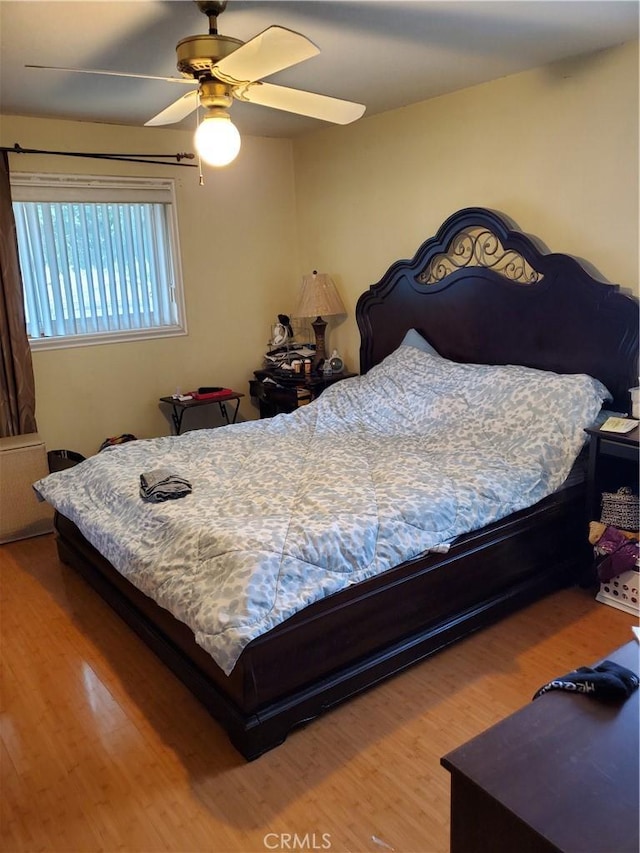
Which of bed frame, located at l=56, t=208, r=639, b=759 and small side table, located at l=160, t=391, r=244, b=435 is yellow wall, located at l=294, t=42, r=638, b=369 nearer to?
bed frame, located at l=56, t=208, r=639, b=759

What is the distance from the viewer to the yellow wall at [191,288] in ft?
13.3

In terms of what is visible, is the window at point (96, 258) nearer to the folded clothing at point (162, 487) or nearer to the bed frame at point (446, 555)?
the bed frame at point (446, 555)

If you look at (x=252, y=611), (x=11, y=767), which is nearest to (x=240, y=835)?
(x=252, y=611)

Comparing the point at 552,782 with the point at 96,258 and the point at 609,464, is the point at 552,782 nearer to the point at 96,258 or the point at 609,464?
the point at 609,464

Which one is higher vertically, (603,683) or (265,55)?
(265,55)

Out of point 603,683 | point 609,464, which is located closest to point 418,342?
point 609,464

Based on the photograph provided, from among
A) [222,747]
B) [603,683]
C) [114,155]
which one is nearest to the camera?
[603,683]

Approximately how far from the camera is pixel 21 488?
3.68 meters

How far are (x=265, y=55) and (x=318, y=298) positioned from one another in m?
2.49

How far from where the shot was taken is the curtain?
12.1 feet

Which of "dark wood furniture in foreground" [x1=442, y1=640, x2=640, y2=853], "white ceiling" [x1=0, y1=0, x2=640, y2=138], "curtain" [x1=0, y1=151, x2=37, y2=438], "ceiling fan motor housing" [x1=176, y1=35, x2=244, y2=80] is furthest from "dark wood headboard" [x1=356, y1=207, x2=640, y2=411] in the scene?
"curtain" [x1=0, y1=151, x2=37, y2=438]

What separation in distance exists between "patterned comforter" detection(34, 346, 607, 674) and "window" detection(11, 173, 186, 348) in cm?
137

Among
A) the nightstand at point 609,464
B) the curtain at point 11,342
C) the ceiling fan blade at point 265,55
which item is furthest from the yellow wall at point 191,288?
the nightstand at point 609,464

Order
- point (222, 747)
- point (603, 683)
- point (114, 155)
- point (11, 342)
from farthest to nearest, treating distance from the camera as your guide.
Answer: point (114, 155) → point (11, 342) → point (222, 747) → point (603, 683)
